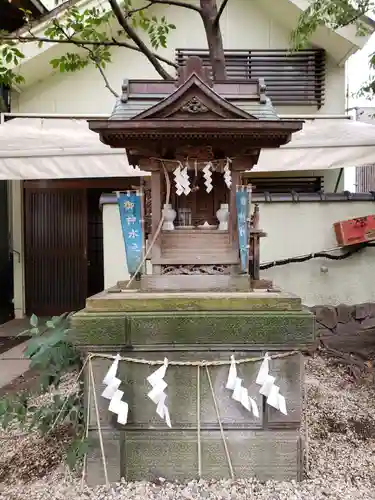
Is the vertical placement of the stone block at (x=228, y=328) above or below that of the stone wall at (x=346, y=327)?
above

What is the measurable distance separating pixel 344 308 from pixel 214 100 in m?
4.66

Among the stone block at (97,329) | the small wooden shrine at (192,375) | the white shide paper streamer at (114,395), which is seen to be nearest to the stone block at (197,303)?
the small wooden shrine at (192,375)

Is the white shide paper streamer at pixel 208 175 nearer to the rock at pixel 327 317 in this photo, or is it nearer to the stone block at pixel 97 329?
the stone block at pixel 97 329

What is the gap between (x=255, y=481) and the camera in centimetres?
313

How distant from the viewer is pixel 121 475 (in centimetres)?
317

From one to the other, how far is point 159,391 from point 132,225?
61.0 inches

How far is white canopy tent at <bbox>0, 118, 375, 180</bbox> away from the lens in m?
6.70

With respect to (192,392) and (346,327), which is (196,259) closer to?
(192,392)

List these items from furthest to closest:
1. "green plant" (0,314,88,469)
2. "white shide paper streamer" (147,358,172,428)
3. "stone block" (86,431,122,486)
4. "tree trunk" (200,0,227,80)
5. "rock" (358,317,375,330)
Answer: "rock" (358,317,375,330)
"tree trunk" (200,0,227,80)
"green plant" (0,314,88,469)
"stone block" (86,431,122,486)
"white shide paper streamer" (147,358,172,428)

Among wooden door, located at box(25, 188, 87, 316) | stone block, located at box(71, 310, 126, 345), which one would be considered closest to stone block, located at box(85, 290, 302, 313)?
stone block, located at box(71, 310, 126, 345)

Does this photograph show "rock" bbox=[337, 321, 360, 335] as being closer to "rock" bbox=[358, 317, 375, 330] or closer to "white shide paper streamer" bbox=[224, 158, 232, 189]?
"rock" bbox=[358, 317, 375, 330]

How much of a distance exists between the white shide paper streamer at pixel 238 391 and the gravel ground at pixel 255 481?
1.80 ft

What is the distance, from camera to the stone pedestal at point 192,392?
10.2ft

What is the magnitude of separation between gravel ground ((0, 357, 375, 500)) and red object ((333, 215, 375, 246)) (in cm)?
278
